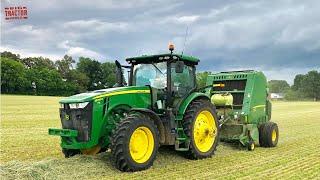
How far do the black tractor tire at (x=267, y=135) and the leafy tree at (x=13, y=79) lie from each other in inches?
2212

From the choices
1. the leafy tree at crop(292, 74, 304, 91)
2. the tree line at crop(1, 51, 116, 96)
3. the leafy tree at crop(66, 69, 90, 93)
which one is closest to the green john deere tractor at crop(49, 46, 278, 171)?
the tree line at crop(1, 51, 116, 96)

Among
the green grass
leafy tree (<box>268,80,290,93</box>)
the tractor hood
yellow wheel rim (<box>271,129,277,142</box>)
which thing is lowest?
the green grass

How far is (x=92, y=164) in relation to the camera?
8.30 meters

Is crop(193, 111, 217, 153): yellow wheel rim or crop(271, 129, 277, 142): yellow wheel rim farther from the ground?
crop(193, 111, 217, 153): yellow wheel rim

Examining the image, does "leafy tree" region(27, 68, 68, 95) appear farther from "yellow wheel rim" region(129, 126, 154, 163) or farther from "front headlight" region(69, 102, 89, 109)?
"yellow wheel rim" region(129, 126, 154, 163)

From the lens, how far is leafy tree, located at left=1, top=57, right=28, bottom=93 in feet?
210

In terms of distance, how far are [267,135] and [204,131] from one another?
9.59ft

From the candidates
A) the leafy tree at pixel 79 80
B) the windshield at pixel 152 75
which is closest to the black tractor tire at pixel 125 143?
the windshield at pixel 152 75

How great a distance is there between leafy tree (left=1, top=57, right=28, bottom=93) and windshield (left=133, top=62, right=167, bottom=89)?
57067 mm

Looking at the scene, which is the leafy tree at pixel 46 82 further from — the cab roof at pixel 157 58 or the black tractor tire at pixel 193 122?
the black tractor tire at pixel 193 122

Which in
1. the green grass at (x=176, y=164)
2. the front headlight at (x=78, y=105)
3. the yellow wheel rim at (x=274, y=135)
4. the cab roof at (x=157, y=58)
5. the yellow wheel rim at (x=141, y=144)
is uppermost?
the cab roof at (x=157, y=58)

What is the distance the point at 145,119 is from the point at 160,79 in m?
1.46

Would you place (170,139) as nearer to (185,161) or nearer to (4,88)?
(185,161)

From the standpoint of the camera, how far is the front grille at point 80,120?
818 centimetres
